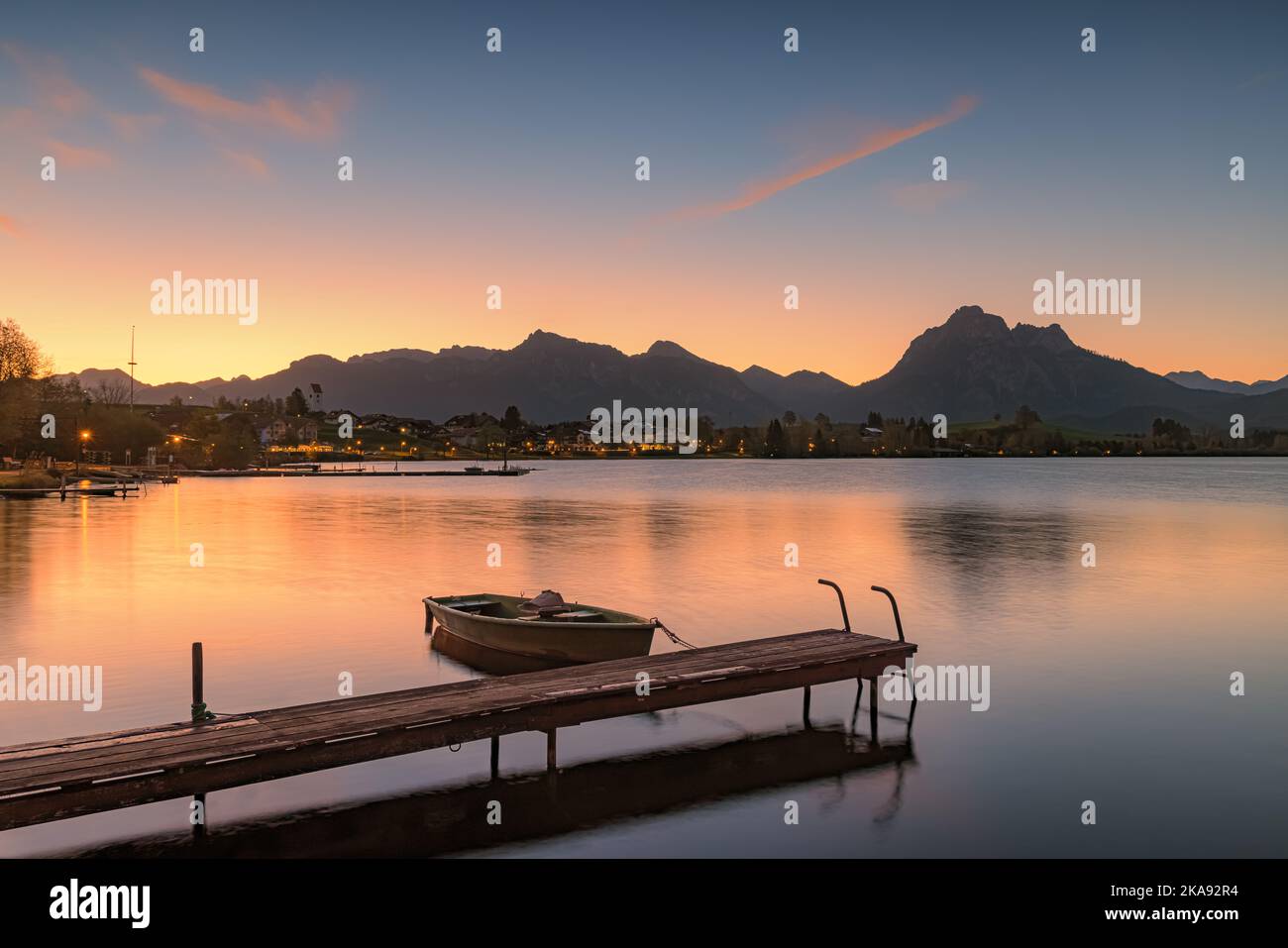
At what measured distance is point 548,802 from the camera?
16594 millimetres

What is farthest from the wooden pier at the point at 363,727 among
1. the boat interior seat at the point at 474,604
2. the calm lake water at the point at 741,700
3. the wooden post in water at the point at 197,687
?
the boat interior seat at the point at 474,604

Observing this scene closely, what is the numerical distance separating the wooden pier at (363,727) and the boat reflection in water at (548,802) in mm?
1183

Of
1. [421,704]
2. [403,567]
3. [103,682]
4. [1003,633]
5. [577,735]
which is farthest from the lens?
[403,567]

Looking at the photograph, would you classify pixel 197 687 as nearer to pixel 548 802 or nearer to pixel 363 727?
pixel 363 727

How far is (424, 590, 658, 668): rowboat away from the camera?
24141mm

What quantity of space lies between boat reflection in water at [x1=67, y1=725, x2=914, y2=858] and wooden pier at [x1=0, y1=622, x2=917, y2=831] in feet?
3.88

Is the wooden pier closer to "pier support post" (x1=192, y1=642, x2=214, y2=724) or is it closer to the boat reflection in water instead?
"pier support post" (x1=192, y1=642, x2=214, y2=724)

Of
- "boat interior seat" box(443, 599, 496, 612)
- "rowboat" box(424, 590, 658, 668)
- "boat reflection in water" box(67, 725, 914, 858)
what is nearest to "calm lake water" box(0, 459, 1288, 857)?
"boat reflection in water" box(67, 725, 914, 858)

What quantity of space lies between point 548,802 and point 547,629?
28.5 ft

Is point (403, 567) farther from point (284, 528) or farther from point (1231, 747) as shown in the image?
point (1231, 747)

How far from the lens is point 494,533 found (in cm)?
8062

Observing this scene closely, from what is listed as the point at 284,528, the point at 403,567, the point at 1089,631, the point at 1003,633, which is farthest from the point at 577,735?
the point at 284,528

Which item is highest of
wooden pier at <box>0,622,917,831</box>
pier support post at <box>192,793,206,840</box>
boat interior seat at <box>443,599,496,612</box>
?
wooden pier at <box>0,622,917,831</box>
